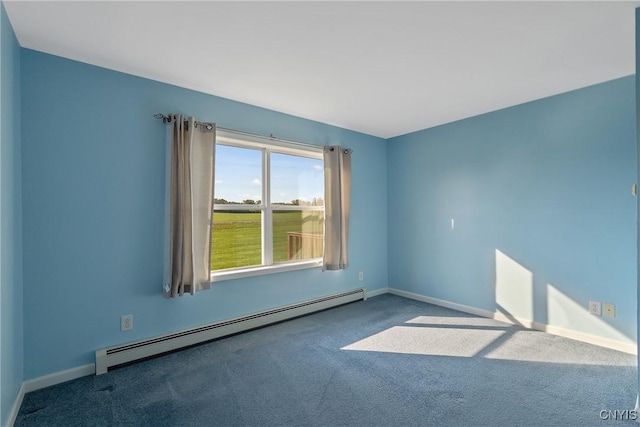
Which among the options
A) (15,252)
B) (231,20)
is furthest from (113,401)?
(231,20)

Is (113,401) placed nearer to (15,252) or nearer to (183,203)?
(15,252)

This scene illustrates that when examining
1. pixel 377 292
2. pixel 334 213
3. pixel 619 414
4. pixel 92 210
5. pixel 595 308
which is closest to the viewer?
pixel 619 414

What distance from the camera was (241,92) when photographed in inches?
112

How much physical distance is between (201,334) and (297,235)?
1.54 m

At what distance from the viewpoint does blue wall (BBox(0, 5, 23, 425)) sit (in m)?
1.62

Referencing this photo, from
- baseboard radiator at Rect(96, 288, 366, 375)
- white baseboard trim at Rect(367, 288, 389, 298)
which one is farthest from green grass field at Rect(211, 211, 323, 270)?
white baseboard trim at Rect(367, 288, 389, 298)

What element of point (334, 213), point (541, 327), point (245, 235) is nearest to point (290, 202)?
point (334, 213)

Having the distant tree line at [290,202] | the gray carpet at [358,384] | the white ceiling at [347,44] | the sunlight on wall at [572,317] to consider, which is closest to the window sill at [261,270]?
the gray carpet at [358,384]

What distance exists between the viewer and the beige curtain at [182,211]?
253cm

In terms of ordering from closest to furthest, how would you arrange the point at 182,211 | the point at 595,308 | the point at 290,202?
the point at 182,211
the point at 595,308
the point at 290,202

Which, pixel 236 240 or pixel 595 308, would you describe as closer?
pixel 595 308

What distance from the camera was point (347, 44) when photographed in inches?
80.2

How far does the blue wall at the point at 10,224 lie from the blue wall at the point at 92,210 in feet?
0.30

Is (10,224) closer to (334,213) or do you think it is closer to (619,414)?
(334,213)
